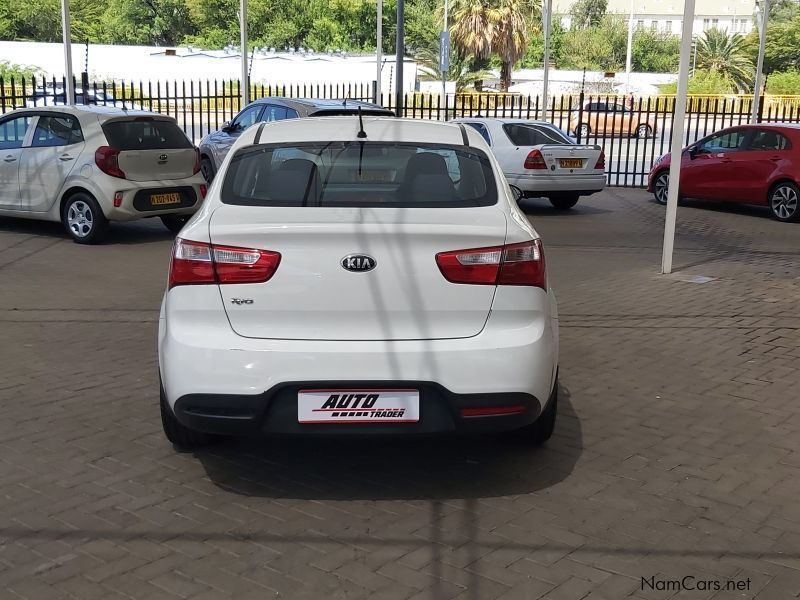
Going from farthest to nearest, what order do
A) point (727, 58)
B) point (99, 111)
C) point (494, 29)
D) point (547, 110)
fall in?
point (727, 58), point (494, 29), point (547, 110), point (99, 111)

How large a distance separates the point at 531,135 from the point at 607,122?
2397 cm

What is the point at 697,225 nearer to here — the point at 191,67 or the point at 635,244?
the point at 635,244

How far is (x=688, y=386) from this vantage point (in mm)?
6168

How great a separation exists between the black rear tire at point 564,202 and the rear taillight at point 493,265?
12583 millimetres

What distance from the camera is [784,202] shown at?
49.4 ft

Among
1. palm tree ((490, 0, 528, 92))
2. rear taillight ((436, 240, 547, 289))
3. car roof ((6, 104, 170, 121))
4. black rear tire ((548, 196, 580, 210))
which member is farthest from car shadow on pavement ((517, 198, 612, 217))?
palm tree ((490, 0, 528, 92))

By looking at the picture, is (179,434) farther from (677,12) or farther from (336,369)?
(677,12)

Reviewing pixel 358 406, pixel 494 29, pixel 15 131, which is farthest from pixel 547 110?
pixel 494 29

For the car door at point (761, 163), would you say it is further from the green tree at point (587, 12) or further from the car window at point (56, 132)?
the green tree at point (587, 12)

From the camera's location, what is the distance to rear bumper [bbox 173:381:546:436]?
3998 millimetres

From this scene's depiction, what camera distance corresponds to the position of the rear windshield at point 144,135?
11.5 meters

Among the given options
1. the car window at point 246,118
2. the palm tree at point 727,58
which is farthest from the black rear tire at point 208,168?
the palm tree at point 727,58

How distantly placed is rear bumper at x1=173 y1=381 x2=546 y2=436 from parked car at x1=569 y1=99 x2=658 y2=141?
503 inches

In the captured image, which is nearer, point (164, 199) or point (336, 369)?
point (336, 369)
